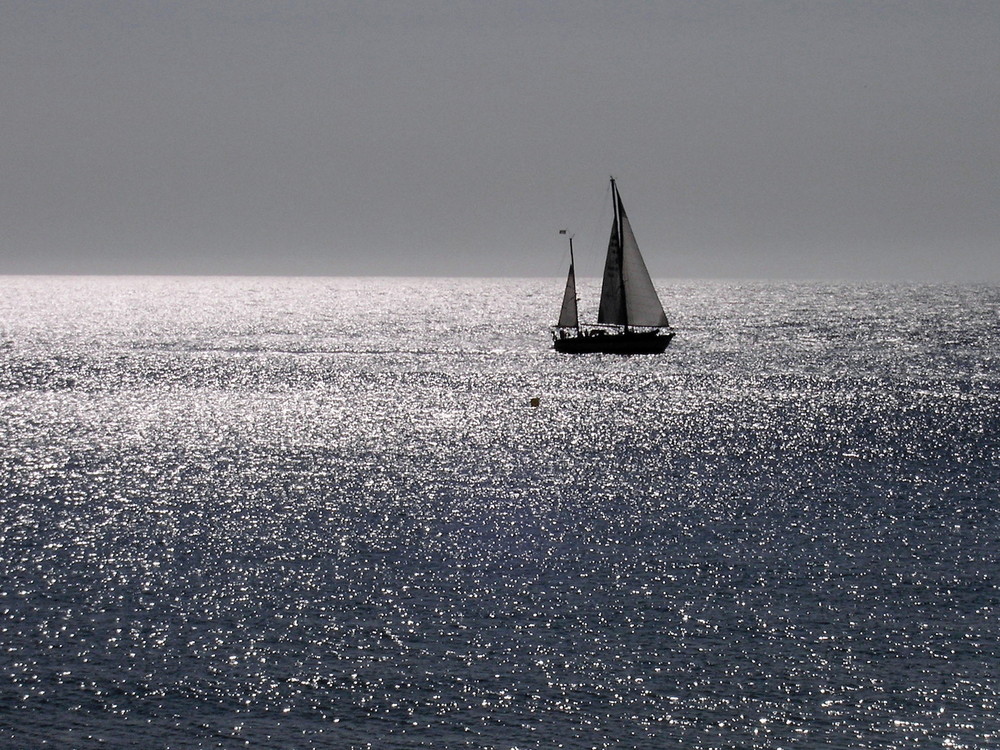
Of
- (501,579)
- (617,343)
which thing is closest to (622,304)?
(617,343)

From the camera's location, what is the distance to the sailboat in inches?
5640

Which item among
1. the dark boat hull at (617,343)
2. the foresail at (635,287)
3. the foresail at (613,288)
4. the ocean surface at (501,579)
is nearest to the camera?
the ocean surface at (501,579)

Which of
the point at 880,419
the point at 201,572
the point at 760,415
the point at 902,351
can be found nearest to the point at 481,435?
the point at 760,415

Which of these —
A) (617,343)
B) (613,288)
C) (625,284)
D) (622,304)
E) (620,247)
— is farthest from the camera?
(617,343)

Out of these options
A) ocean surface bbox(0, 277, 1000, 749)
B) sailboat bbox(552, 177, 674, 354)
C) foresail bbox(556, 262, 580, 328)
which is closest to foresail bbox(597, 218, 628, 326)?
sailboat bbox(552, 177, 674, 354)

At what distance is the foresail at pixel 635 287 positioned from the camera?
143125 mm

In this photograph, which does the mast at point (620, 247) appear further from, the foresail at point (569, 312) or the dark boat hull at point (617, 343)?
the foresail at point (569, 312)

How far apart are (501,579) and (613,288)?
3832 inches

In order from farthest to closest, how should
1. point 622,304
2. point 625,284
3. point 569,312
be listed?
point 569,312 < point 622,304 < point 625,284

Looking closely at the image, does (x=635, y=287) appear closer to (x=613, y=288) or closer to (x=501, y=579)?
(x=613, y=288)

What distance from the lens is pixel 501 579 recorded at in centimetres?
5478

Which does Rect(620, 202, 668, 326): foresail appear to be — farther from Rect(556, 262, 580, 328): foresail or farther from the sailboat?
Rect(556, 262, 580, 328): foresail

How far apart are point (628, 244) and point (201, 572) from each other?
95.9 meters

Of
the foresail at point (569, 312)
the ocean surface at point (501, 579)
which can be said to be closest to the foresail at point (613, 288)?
the foresail at point (569, 312)
